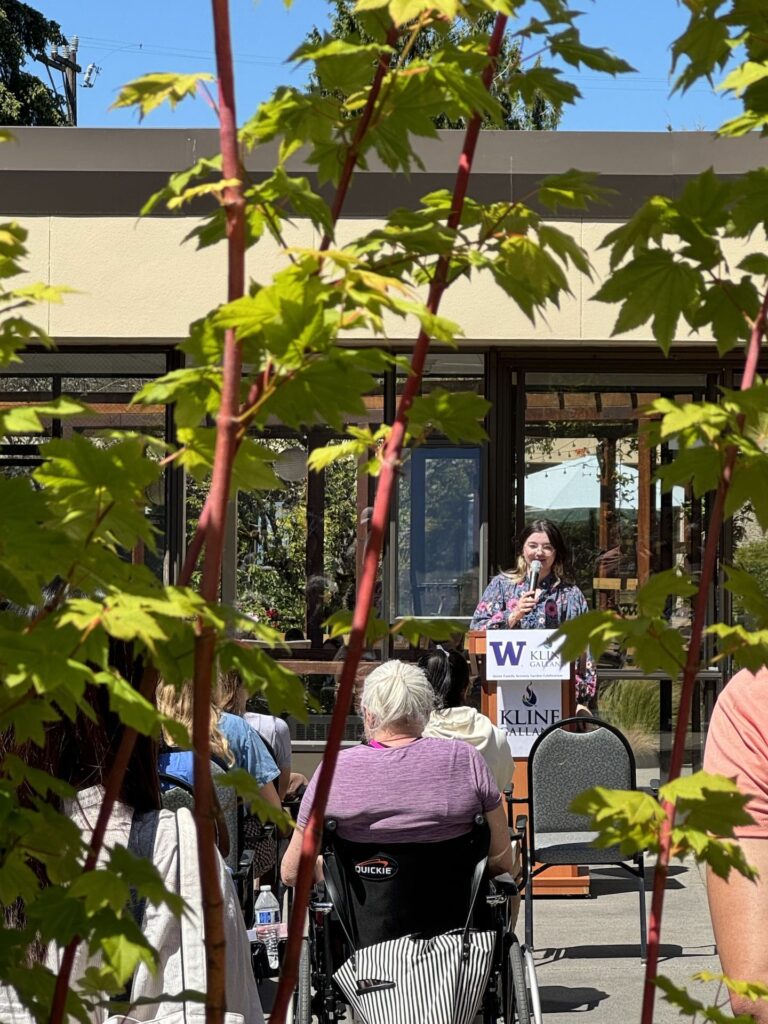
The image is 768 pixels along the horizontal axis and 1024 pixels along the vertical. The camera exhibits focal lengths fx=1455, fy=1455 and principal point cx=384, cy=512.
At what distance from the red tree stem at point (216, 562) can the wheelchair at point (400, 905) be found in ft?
10.6

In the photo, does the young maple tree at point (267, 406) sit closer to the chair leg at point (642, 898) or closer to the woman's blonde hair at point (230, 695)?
the woman's blonde hair at point (230, 695)

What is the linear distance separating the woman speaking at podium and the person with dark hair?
138 cm

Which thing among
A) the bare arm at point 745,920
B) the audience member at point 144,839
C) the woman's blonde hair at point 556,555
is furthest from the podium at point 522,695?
the bare arm at point 745,920

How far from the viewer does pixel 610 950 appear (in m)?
6.97

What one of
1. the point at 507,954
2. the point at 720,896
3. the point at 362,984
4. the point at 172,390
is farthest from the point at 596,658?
the point at 507,954

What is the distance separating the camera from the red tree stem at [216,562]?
4.02 ft

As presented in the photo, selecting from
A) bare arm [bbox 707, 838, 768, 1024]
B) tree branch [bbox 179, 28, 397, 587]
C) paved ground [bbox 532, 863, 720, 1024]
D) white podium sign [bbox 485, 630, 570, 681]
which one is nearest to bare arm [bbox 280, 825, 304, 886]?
paved ground [bbox 532, 863, 720, 1024]

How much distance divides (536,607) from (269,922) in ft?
9.92

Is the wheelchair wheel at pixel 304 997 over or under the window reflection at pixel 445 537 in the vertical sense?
under

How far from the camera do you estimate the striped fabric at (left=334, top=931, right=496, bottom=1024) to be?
4043 millimetres

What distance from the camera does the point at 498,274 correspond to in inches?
57.6

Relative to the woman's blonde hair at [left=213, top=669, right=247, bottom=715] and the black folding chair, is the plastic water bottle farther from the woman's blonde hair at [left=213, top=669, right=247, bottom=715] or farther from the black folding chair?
the black folding chair

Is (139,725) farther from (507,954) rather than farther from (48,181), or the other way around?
(48,181)

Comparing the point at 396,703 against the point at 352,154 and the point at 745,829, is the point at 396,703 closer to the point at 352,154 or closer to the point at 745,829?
the point at 745,829
